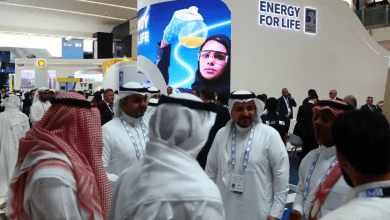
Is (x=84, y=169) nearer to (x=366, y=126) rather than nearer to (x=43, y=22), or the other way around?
(x=366, y=126)

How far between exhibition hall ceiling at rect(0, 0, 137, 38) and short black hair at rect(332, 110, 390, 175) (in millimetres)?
25689

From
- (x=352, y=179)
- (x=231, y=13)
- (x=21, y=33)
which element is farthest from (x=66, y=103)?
(x=21, y=33)

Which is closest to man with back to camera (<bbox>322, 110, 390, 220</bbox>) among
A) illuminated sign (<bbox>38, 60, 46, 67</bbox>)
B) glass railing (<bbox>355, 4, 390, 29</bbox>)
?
glass railing (<bbox>355, 4, 390, 29</bbox>)

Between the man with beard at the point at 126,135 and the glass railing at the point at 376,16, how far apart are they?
704 inches

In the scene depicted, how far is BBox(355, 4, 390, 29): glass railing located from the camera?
60.6ft

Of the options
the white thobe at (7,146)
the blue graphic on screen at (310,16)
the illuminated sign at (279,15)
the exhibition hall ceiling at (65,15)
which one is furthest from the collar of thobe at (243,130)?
the exhibition hall ceiling at (65,15)

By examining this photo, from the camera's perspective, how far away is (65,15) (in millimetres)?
29516

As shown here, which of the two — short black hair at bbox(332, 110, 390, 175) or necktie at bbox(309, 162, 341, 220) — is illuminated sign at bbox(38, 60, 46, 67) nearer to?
necktie at bbox(309, 162, 341, 220)

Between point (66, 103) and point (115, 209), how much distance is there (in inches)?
32.9

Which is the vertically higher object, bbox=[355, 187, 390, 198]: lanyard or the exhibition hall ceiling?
the exhibition hall ceiling

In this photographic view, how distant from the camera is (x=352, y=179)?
1.10 metres

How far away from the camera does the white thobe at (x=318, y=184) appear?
Result: 82.8 inches

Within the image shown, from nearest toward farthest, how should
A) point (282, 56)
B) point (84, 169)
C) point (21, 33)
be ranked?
point (84, 169)
point (282, 56)
point (21, 33)

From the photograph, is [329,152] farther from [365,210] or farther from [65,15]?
[65,15]
